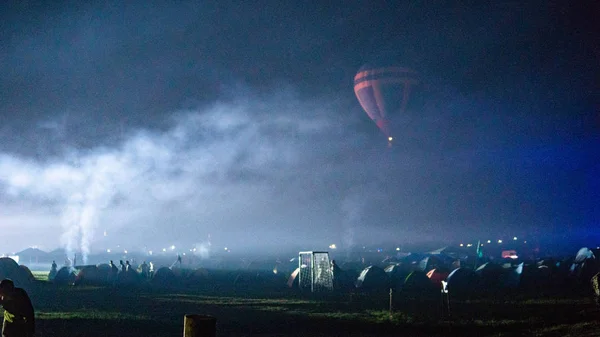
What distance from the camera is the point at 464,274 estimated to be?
38.9 metres

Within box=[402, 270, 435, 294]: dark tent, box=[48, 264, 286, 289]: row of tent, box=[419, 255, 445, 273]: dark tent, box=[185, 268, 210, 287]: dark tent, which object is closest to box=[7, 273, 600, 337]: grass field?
box=[402, 270, 435, 294]: dark tent

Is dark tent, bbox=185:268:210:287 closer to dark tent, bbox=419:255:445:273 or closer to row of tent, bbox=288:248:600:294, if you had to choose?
row of tent, bbox=288:248:600:294

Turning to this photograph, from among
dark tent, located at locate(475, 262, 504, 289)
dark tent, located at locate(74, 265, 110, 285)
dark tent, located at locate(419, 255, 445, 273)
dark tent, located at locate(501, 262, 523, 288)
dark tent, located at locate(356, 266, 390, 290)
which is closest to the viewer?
dark tent, located at locate(501, 262, 523, 288)

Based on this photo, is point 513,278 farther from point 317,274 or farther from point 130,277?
point 130,277

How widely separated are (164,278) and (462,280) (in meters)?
28.4

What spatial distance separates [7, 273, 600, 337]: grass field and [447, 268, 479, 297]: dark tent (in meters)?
7.37

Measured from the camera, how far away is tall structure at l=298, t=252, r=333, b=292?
37.4 meters

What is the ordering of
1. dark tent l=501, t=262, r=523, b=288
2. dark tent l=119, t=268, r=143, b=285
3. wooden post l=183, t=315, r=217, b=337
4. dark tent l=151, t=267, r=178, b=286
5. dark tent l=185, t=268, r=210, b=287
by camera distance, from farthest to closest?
dark tent l=185, t=268, r=210, b=287
dark tent l=151, t=267, r=178, b=286
dark tent l=119, t=268, r=143, b=285
dark tent l=501, t=262, r=523, b=288
wooden post l=183, t=315, r=217, b=337

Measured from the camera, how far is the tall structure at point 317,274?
37406 millimetres

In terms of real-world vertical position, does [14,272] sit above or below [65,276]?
above

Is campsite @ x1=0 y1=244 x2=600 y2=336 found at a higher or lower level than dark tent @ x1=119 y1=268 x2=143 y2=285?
lower

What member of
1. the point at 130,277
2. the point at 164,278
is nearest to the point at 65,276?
the point at 130,277

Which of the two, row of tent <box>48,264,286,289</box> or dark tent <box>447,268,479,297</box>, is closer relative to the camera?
dark tent <box>447,268,479,297</box>

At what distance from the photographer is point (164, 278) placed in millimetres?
47094
